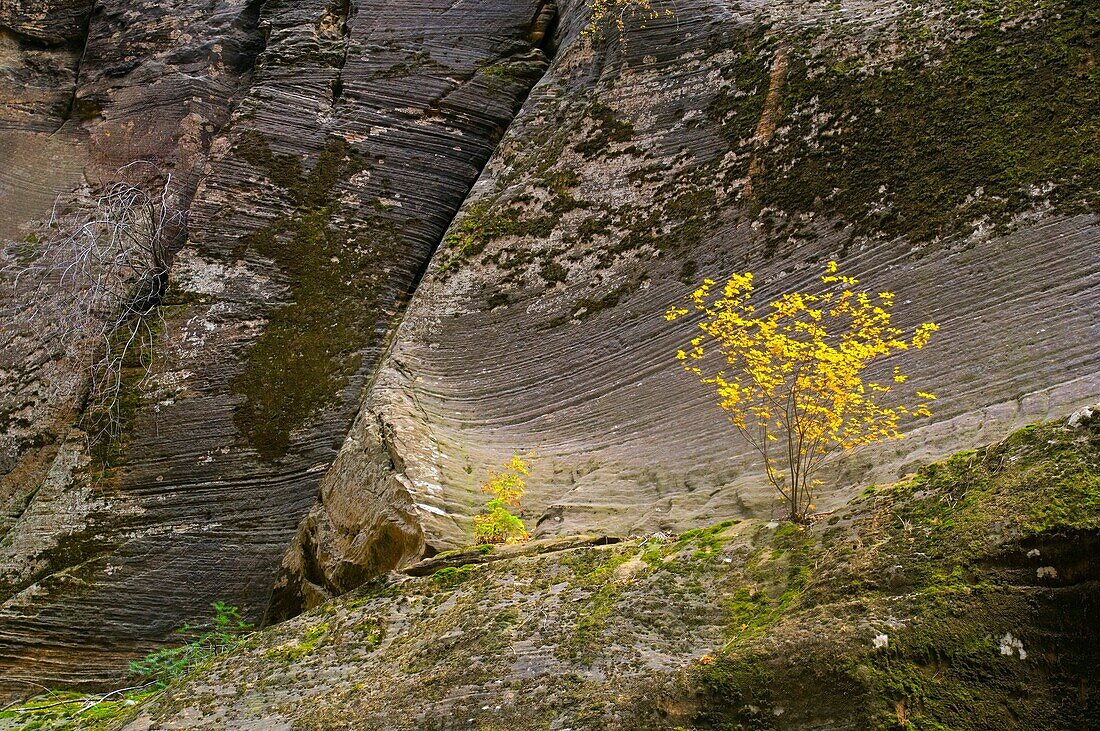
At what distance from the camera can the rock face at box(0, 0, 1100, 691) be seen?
17.4ft

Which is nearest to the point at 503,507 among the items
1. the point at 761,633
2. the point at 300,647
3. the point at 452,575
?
the point at 452,575

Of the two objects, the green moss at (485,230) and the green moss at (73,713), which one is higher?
the green moss at (485,230)

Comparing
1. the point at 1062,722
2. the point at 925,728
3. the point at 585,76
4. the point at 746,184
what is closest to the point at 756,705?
the point at 925,728

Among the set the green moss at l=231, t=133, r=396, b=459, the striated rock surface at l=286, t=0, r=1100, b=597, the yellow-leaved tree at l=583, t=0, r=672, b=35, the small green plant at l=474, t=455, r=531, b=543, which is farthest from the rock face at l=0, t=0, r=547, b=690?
the yellow-leaved tree at l=583, t=0, r=672, b=35

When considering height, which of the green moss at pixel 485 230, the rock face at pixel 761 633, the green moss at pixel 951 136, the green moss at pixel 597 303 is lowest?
the rock face at pixel 761 633

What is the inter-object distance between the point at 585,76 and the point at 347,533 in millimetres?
4768

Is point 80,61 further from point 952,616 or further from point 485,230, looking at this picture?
point 952,616

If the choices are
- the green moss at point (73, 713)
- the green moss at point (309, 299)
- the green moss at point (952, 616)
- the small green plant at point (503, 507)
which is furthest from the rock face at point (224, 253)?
the green moss at point (952, 616)

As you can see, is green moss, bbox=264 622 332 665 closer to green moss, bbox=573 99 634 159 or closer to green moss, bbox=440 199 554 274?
green moss, bbox=440 199 554 274

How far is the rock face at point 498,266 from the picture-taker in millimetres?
5312

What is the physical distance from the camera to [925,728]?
2.75m

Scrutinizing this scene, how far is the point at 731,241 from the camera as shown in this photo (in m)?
6.42

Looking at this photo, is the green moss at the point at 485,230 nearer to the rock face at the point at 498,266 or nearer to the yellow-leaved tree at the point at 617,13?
the rock face at the point at 498,266

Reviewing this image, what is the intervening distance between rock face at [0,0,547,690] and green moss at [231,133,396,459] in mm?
20
